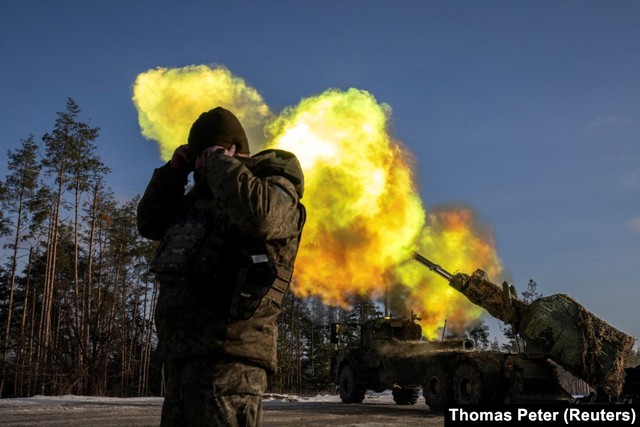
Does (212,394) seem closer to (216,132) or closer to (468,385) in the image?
(216,132)

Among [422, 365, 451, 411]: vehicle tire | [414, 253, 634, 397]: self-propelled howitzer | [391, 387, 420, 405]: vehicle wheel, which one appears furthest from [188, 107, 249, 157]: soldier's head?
[391, 387, 420, 405]: vehicle wheel

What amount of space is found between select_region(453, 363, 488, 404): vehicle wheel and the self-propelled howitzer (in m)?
1.46

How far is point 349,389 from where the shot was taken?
61.9 feet

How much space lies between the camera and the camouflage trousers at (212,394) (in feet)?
8.27

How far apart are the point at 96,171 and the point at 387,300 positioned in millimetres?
18986

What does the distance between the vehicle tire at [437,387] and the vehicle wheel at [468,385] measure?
0.21m

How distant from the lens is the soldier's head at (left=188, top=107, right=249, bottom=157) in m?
2.97

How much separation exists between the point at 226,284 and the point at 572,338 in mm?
12556

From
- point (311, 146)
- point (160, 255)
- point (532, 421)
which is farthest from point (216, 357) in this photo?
point (311, 146)

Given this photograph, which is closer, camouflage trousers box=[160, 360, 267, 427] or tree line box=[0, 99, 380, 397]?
camouflage trousers box=[160, 360, 267, 427]

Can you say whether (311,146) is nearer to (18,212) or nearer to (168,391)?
(168,391)

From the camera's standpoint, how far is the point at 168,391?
271 centimetres

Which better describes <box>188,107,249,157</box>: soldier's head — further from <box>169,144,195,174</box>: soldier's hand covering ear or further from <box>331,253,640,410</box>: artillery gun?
<box>331,253,640,410</box>: artillery gun
